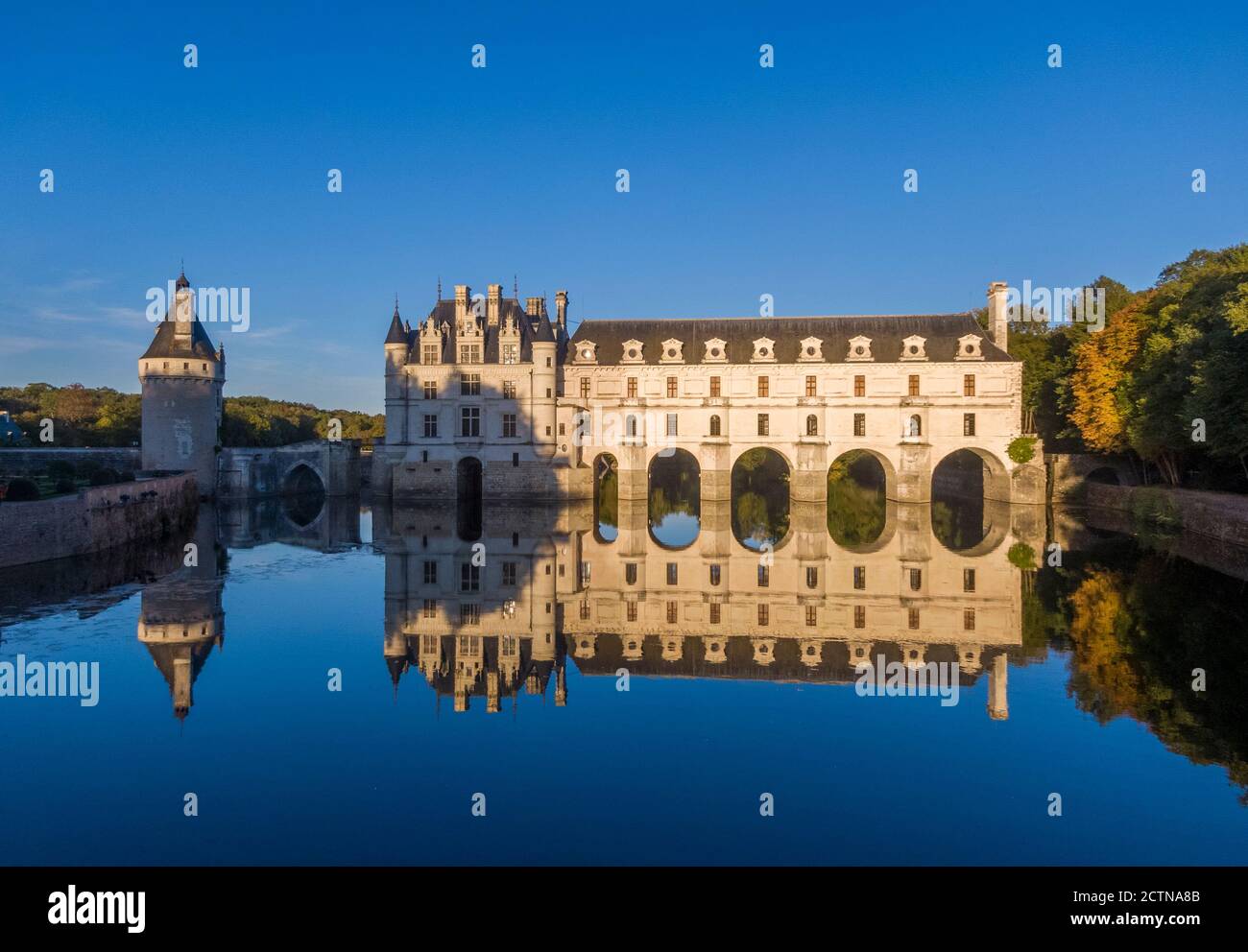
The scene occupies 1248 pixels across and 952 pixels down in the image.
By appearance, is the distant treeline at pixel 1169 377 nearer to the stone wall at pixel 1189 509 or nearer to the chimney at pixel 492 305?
the stone wall at pixel 1189 509

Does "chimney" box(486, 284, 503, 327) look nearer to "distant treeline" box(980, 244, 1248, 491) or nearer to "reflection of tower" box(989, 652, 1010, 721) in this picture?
"distant treeline" box(980, 244, 1248, 491)

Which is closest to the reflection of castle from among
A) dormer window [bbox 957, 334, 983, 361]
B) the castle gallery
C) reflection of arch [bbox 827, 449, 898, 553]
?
reflection of arch [bbox 827, 449, 898, 553]

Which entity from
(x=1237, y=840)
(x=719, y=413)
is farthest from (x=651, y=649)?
(x=719, y=413)

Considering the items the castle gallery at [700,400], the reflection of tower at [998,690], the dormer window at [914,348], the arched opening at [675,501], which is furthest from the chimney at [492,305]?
the reflection of tower at [998,690]

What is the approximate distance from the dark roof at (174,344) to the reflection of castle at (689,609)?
24.6 metres

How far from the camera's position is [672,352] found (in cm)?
4575

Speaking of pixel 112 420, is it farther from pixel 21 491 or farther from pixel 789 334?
pixel 789 334

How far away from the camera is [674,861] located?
24.6 feet

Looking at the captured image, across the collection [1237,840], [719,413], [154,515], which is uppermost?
[719,413]

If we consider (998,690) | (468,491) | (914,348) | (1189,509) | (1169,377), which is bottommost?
(998,690)

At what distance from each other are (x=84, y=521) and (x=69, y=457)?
27042 millimetres

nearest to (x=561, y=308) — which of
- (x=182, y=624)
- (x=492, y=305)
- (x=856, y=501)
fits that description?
(x=492, y=305)

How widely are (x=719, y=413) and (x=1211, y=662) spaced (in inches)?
1266
